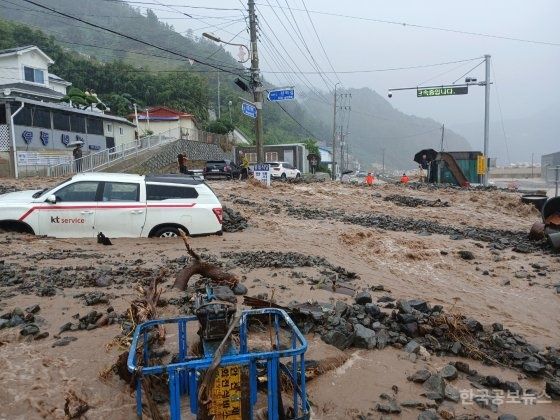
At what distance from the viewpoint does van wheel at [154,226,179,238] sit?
9.65 metres

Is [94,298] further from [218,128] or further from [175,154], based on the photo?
[218,128]

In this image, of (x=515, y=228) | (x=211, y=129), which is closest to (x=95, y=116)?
(x=211, y=129)

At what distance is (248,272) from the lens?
23.7 feet

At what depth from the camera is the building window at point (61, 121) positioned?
28.2m

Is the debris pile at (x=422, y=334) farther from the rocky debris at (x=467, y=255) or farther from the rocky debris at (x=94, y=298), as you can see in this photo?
the rocky debris at (x=467, y=255)

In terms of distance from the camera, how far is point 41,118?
2695 centimetres

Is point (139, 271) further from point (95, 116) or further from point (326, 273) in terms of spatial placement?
point (95, 116)

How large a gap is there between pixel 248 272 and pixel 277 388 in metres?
4.42

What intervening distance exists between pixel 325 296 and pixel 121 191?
212 inches

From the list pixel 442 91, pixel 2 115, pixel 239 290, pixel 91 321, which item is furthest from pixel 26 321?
pixel 442 91

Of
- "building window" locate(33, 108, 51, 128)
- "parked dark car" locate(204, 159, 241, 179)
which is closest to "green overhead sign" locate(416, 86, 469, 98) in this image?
"parked dark car" locate(204, 159, 241, 179)

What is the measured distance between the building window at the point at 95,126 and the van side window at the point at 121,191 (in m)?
25.3

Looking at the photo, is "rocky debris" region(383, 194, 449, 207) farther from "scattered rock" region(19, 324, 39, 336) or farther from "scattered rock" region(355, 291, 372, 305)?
→ "scattered rock" region(19, 324, 39, 336)

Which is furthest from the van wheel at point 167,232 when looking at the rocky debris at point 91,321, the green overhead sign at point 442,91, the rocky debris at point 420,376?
the green overhead sign at point 442,91
